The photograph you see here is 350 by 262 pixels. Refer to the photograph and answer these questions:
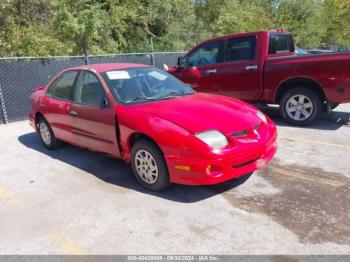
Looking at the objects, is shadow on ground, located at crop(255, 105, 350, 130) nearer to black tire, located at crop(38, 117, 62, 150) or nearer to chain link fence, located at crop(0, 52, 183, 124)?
black tire, located at crop(38, 117, 62, 150)

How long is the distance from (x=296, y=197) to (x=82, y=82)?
135 inches

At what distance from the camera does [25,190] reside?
4871 mm

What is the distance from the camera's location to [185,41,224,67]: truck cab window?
8.18 meters

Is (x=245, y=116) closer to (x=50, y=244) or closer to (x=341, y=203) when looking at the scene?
(x=341, y=203)

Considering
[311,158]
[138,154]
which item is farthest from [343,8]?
[138,154]

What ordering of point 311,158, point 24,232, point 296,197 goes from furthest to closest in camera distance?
point 311,158, point 296,197, point 24,232

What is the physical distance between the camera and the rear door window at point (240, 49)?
7.67m

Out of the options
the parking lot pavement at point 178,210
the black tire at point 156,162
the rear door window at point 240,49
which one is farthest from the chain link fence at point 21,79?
the black tire at point 156,162

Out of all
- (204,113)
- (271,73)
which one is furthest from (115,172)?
(271,73)

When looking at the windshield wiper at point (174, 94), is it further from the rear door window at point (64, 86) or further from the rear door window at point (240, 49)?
the rear door window at point (240, 49)

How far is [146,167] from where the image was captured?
4375 mm

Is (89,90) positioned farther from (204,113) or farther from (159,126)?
(204,113)

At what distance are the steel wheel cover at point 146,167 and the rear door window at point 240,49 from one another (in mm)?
4234

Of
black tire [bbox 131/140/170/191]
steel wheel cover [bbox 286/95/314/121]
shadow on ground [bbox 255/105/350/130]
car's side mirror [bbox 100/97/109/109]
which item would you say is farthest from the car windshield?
shadow on ground [bbox 255/105/350/130]
